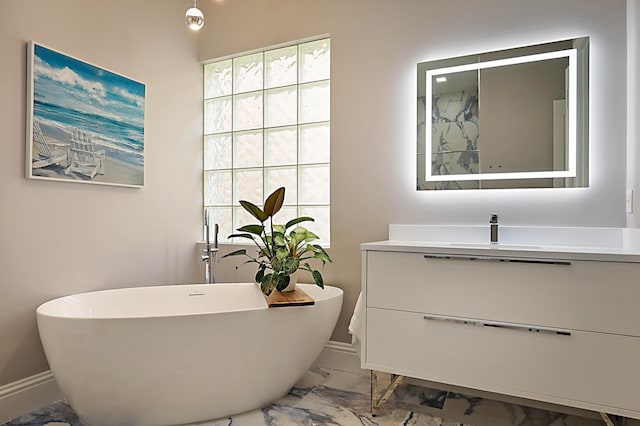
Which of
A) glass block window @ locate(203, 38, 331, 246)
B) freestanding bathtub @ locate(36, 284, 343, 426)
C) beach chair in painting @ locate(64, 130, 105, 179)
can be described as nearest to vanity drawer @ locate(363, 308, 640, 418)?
freestanding bathtub @ locate(36, 284, 343, 426)

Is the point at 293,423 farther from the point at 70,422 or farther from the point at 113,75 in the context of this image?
the point at 113,75

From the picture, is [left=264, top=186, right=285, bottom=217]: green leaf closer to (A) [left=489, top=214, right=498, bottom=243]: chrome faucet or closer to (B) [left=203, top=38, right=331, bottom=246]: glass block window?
(B) [left=203, top=38, right=331, bottom=246]: glass block window

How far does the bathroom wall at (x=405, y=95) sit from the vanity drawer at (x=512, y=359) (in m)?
0.68

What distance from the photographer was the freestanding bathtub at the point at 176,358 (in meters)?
1.68

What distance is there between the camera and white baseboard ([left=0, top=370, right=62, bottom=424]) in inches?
78.2

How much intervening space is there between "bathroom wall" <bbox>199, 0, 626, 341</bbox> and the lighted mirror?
0.05m

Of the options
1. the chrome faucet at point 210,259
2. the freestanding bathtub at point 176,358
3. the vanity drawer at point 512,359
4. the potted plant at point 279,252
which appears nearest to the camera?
the vanity drawer at point 512,359

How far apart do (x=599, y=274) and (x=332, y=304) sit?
4.03 ft

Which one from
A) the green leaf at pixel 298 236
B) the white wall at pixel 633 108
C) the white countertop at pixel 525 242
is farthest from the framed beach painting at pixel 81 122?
the white wall at pixel 633 108

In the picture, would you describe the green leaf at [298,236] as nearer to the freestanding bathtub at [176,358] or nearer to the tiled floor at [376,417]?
the freestanding bathtub at [176,358]

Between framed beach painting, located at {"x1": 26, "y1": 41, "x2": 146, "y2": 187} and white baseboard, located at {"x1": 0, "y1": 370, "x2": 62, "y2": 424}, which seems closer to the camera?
white baseboard, located at {"x1": 0, "y1": 370, "x2": 62, "y2": 424}

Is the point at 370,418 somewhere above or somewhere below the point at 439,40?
below

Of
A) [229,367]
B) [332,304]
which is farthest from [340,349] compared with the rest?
[229,367]

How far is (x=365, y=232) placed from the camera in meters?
2.59
